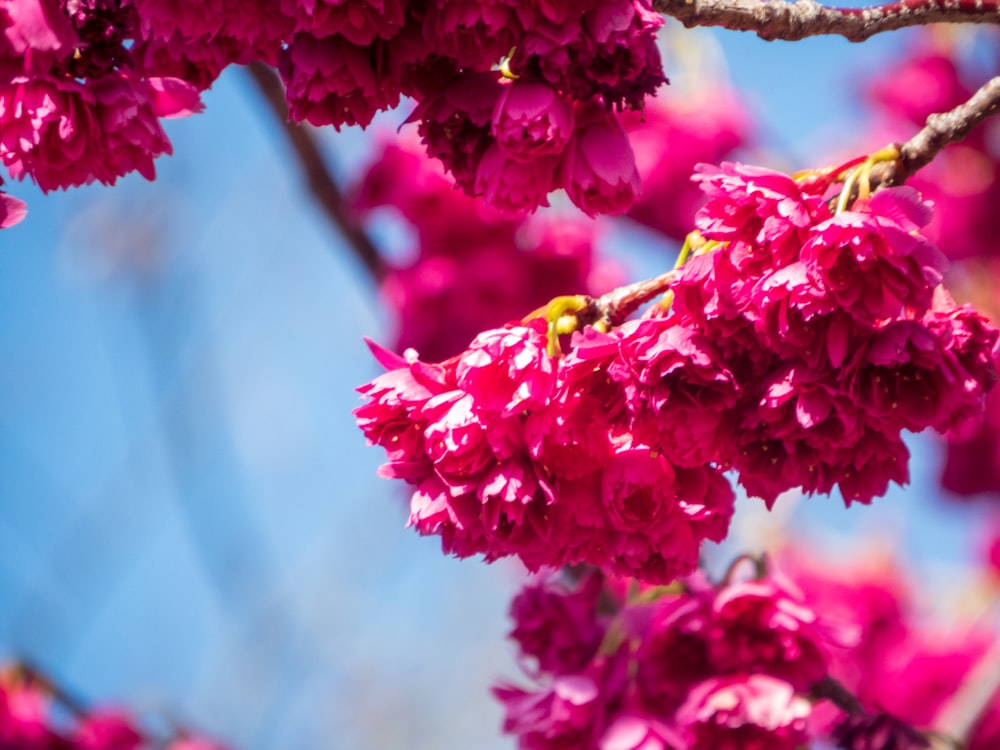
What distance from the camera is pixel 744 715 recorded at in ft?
4.44

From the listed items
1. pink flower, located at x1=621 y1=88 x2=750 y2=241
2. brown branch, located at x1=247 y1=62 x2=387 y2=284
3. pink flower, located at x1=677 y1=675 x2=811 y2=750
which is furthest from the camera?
pink flower, located at x1=621 y1=88 x2=750 y2=241

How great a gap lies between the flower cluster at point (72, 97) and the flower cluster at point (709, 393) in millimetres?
361

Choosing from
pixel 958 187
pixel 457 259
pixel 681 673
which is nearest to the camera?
pixel 681 673

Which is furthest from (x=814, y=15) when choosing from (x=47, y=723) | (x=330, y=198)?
(x=47, y=723)

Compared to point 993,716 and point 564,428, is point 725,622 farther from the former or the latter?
point 993,716

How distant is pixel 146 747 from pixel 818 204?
2152 millimetres

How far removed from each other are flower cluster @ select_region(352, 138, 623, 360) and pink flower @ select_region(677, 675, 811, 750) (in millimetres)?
1333

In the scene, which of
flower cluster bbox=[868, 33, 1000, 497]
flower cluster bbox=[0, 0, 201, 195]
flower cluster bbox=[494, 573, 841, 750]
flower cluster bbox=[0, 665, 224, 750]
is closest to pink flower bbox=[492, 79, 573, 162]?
flower cluster bbox=[0, 0, 201, 195]

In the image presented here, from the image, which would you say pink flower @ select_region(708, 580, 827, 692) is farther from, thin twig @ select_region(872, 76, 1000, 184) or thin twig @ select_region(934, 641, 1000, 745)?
thin twig @ select_region(934, 641, 1000, 745)

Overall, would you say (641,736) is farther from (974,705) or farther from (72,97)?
(974,705)

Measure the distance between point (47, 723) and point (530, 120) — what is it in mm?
1939

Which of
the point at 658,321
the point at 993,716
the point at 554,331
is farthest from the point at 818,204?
the point at 993,716

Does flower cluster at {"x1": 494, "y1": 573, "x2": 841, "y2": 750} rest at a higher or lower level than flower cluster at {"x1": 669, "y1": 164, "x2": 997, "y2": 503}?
lower

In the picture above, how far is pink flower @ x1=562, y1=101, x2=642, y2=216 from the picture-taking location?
1153 mm
